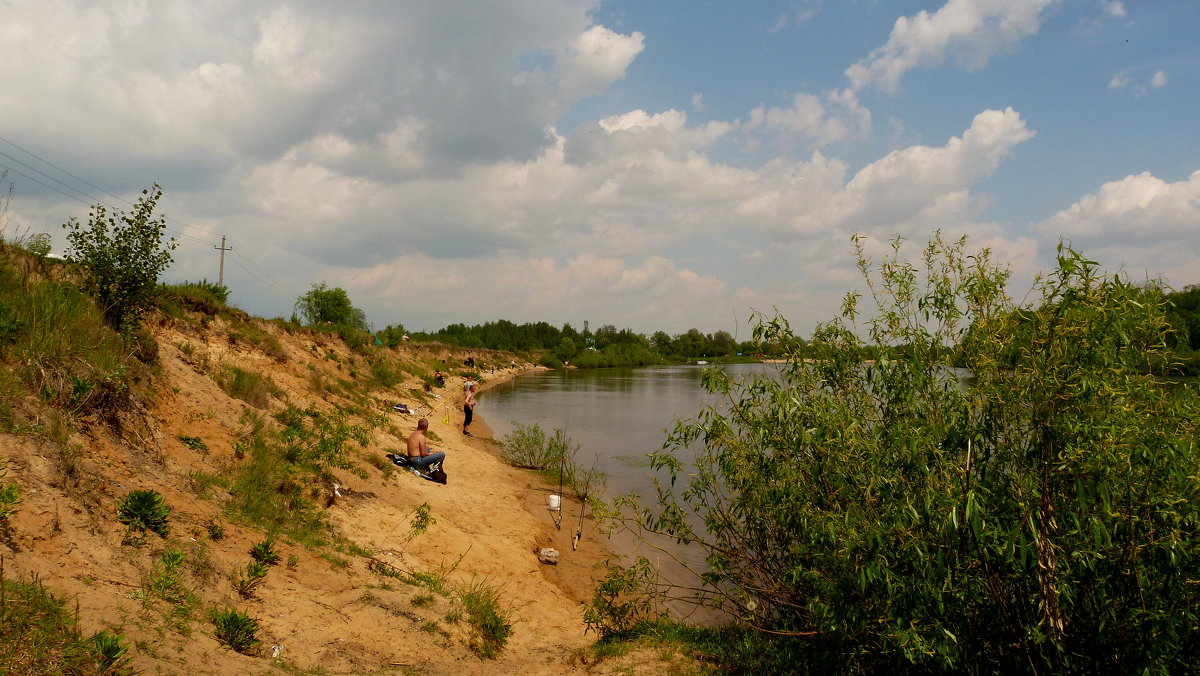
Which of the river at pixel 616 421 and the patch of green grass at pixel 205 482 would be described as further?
the river at pixel 616 421

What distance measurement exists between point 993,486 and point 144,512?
788 centimetres

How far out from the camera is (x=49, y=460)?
18.8 feet

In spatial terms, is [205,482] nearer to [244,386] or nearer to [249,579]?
[249,579]

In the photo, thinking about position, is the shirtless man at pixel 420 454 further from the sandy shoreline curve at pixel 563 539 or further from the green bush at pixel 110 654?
the green bush at pixel 110 654

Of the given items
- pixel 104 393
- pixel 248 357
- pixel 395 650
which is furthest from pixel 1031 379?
pixel 248 357

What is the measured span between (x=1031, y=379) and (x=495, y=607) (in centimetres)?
689

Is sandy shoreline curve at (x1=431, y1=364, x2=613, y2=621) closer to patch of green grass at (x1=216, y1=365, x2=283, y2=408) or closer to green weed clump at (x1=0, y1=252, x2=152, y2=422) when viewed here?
patch of green grass at (x1=216, y1=365, x2=283, y2=408)

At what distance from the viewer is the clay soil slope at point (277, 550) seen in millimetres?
4859

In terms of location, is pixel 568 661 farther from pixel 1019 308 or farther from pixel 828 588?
pixel 1019 308

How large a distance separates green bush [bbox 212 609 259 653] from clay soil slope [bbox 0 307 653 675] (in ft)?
0.26

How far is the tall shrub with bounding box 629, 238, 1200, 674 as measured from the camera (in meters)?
3.73

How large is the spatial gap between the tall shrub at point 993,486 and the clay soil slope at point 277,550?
3.04 meters

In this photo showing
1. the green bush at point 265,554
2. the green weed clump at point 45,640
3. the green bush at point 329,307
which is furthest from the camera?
the green bush at point 329,307

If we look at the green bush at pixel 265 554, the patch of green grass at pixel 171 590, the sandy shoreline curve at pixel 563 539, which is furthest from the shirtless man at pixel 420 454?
the patch of green grass at pixel 171 590
